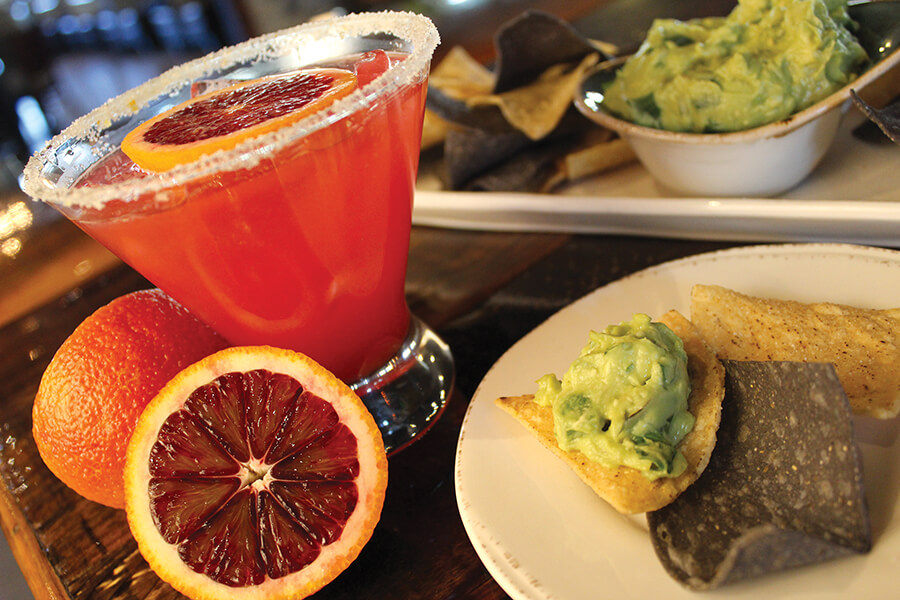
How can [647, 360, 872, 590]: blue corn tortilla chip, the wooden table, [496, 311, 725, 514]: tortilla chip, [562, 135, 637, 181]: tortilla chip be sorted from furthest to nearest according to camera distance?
[562, 135, 637, 181]: tortilla chip, the wooden table, [496, 311, 725, 514]: tortilla chip, [647, 360, 872, 590]: blue corn tortilla chip

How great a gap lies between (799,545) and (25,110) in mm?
6319

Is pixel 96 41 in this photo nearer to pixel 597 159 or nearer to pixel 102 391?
pixel 597 159

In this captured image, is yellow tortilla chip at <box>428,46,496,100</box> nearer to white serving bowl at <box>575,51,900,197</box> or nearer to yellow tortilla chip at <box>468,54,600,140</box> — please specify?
yellow tortilla chip at <box>468,54,600,140</box>

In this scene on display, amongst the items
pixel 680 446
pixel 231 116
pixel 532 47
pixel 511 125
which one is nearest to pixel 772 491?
pixel 680 446

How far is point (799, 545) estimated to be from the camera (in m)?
0.55

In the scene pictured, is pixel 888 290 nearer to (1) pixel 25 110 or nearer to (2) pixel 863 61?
(2) pixel 863 61

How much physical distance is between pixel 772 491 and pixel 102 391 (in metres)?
0.73

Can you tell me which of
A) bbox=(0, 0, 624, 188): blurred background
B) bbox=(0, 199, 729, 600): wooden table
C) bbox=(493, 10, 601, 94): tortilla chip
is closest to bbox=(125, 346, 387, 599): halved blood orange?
bbox=(0, 199, 729, 600): wooden table

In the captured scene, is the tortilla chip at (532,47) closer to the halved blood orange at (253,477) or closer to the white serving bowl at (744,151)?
the white serving bowl at (744,151)

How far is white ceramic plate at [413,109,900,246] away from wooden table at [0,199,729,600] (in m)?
0.03

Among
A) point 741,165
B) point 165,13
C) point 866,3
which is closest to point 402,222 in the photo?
point 741,165

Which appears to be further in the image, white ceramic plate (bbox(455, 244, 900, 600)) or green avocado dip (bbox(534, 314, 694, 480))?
green avocado dip (bbox(534, 314, 694, 480))

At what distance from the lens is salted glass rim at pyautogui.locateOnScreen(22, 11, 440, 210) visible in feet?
2.26

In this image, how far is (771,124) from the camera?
1.04 m
